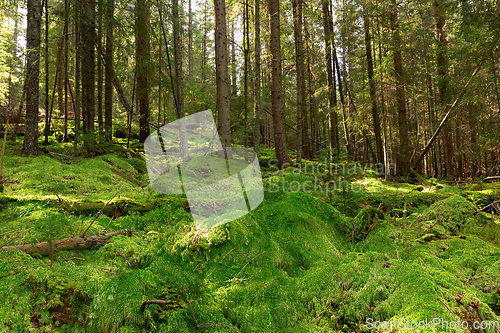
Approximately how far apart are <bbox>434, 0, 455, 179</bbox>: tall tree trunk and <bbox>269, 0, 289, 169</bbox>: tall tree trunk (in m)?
5.99

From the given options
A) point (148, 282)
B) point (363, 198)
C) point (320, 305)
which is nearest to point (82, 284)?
point (148, 282)

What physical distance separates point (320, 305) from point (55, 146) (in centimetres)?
890

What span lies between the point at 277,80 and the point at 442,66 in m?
6.63

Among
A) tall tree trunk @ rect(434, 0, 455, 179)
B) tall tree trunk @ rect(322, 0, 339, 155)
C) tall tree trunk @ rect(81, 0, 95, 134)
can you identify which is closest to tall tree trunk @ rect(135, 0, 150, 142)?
tall tree trunk @ rect(81, 0, 95, 134)

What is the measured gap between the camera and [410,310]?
57.4 inches

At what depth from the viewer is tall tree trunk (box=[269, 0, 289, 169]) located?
Answer: 320 inches

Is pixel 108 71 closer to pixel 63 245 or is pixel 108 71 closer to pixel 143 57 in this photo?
pixel 143 57

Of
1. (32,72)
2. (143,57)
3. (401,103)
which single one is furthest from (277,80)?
(32,72)

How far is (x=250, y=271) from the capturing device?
2.06m

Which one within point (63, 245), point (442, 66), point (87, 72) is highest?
point (442, 66)

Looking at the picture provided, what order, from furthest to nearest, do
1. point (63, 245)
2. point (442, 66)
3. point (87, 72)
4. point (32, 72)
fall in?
point (442, 66) < point (87, 72) < point (32, 72) < point (63, 245)

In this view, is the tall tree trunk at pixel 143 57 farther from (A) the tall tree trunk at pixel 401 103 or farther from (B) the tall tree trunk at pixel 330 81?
(A) the tall tree trunk at pixel 401 103

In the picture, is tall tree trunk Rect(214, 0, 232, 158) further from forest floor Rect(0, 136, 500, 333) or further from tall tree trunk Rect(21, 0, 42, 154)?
tall tree trunk Rect(21, 0, 42, 154)

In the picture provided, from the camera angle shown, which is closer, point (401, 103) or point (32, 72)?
point (32, 72)
